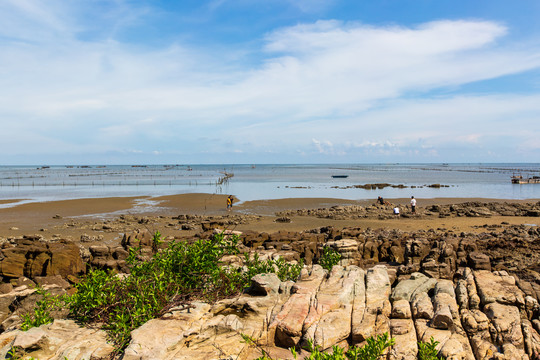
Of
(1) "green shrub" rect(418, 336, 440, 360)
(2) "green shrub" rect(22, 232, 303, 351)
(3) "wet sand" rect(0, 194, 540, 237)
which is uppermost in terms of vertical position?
(2) "green shrub" rect(22, 232, 303, 351)

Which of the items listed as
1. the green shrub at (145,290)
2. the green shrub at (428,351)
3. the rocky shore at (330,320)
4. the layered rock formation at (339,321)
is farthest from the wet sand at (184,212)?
the green shrub at (428,351)

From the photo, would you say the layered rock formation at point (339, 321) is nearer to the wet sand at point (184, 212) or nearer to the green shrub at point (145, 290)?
the green shrub at point (145, 290)

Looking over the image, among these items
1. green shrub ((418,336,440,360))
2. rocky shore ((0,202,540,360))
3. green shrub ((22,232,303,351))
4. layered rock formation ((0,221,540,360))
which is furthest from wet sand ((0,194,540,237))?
green shrub ((418,336,440,360))

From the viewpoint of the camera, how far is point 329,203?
149ft

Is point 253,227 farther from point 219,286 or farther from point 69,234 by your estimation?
point 219,286

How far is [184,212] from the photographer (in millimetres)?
38656

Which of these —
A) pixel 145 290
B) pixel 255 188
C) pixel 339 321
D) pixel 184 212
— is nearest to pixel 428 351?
pixel 339 321

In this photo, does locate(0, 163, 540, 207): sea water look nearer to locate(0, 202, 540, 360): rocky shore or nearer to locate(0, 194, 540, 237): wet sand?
locate(0, 194, 540, 237): wet sand

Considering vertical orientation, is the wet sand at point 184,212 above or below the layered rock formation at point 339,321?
below

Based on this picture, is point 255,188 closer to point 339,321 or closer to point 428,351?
point 339,321

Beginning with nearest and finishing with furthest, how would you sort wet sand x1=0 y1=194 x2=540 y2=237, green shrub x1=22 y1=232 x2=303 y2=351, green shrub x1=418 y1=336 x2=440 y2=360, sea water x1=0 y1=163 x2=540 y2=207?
green shrub x1=418 y1=336 x2=440 y2=360 → green shrub x1=22 y1=232 x2=303 y2=351 → wet sand x1=0 y1=194 x2=540 y2=237 → sea water x1=0 y1=163 x2=540 y2=207

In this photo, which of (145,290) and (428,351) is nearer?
(428,351)

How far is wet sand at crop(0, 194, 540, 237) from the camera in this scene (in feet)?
96.7

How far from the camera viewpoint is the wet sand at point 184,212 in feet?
96.7
